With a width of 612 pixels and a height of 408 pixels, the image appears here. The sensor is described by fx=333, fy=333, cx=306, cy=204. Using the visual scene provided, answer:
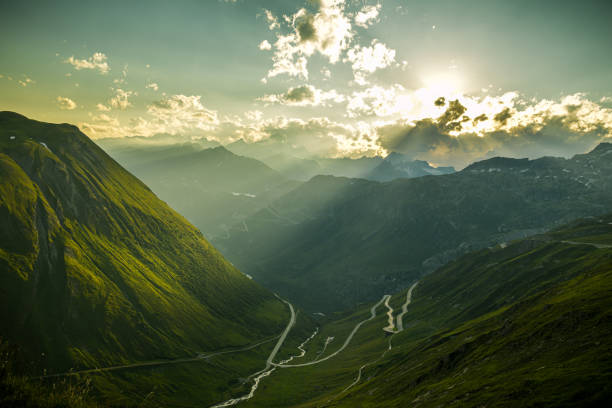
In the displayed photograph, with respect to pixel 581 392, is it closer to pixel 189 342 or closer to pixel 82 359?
pixel 82 359

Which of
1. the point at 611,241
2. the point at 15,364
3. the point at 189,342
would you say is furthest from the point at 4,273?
the point at 611,241

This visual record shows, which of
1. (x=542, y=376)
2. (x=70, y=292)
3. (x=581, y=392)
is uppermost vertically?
(x=581, y=392)

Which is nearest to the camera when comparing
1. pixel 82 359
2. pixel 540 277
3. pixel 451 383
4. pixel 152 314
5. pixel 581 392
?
pixel 581 392

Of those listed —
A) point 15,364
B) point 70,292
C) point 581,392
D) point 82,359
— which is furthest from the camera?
point 70,292

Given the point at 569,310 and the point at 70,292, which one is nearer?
the point at 569,310

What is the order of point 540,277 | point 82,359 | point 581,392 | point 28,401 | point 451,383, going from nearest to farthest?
point 28,401 < point 581,392 < point 451,383 < point 82,359 < point 540,277

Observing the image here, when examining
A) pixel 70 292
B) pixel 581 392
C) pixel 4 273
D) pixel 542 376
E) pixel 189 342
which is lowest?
pixel 189 342

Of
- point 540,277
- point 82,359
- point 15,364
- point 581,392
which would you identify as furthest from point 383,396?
point 540,277

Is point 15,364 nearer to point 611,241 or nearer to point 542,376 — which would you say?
point 542,376

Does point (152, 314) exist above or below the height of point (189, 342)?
above
